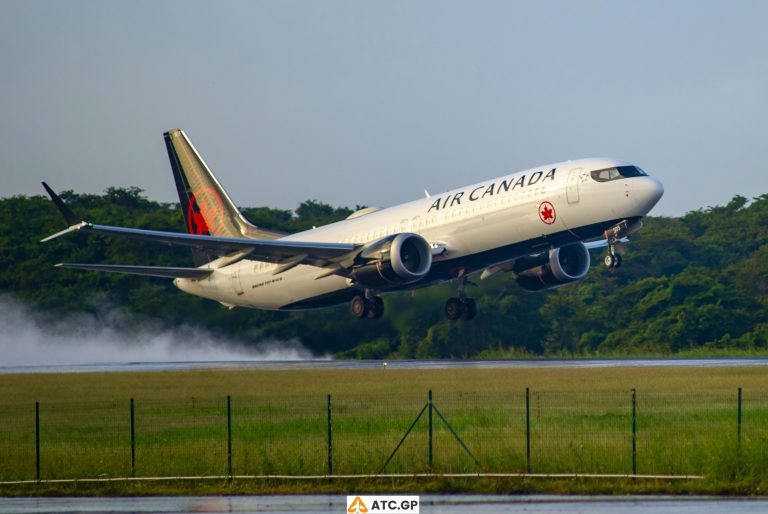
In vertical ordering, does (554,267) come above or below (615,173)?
below

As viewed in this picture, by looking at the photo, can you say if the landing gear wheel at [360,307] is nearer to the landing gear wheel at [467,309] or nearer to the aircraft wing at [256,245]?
the aircraft wing at [256,245]

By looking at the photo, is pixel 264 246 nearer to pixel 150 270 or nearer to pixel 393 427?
pixel 150 270

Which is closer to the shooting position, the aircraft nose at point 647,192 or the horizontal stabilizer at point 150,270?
the aircraft nose at point 647,192

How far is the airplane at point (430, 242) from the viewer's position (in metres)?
47.5

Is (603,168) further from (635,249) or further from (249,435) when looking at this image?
(635,249)

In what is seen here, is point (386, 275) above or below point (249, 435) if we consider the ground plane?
above

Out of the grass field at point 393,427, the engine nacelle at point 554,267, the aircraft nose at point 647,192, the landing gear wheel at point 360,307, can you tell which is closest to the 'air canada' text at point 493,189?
the aircraft nose at point 647,192

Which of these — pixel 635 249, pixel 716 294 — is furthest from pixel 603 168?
pixel 635 249

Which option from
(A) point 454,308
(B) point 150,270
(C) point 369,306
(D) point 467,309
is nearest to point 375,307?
(C) point 369,306

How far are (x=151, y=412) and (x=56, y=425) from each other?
10.9 feet

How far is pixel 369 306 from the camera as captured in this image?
55.4 meters

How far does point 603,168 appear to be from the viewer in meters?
47.5

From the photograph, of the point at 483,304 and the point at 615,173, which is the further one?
the point at 483,304

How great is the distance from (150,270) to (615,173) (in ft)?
70.9
